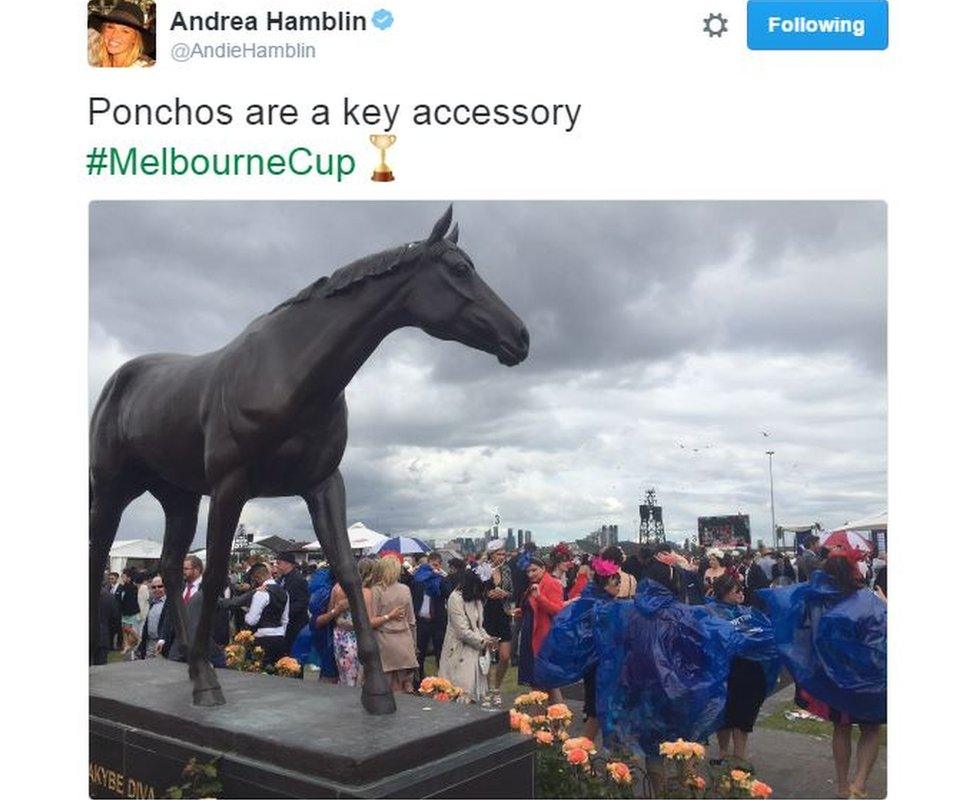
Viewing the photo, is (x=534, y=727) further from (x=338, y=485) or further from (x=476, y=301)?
(x=476, y=301)

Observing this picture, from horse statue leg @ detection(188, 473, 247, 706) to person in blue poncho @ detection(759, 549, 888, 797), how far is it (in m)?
4.12

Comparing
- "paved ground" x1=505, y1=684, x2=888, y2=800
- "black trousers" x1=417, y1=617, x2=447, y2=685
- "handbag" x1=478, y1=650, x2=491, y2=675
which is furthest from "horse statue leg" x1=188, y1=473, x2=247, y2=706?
"black trousers" x1=417, y1=617, x2=447, y2=685

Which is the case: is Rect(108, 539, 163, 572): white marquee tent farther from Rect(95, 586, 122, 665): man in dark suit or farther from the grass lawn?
the grass lawn

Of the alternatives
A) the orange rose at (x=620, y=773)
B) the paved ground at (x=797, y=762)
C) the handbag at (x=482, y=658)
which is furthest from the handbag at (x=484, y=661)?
the orange rose at (x=620, y=773)

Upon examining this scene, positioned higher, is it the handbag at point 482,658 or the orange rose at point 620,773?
the orange rose at point 620,773

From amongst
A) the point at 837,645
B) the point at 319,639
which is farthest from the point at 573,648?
the point at 319,639

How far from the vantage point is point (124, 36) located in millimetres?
3889

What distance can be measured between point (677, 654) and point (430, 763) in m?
2.75

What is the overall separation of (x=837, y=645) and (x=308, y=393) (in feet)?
13.8

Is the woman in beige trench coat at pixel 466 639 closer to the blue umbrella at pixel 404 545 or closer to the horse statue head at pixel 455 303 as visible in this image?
the horse statue head at pixel 455 303

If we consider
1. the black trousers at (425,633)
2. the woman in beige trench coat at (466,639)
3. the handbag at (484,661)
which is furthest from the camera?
the black trousers at (425,633)

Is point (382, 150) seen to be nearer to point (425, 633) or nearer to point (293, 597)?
point (293, 597)

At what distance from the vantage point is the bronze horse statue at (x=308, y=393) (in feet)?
12.5

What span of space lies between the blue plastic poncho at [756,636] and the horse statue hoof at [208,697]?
12.0 ft
